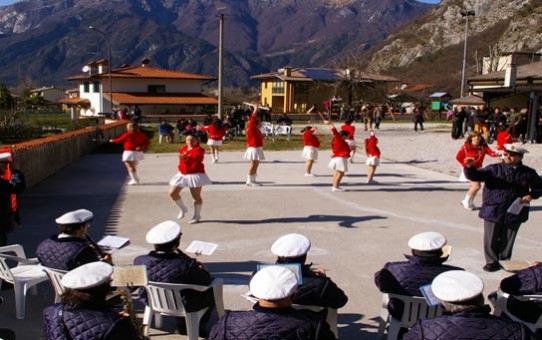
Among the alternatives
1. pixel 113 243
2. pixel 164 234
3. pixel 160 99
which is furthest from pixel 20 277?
pixel 160 99

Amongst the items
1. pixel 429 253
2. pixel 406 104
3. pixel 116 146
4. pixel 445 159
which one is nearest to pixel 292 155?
pixel 445 159

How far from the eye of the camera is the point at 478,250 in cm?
858

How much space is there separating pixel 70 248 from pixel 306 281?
2221 millimetres

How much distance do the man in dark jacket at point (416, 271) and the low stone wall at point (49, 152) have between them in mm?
6958

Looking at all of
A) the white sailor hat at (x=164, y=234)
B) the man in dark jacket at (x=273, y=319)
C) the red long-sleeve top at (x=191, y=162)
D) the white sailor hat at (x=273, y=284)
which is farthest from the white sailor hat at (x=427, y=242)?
the red long-sleeve top at (x=191, y=162)

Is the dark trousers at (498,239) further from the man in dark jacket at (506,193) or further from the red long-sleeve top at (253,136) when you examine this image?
the red long-sleeve top at (253,136)

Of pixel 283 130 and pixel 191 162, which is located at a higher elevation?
pixel 191 162

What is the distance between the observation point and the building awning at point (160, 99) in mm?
55000

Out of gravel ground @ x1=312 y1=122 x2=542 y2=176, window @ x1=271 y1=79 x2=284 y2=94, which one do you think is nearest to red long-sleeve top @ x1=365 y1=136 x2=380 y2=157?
gravel ground @ x1=312 y1=122 x2=542 y2=176

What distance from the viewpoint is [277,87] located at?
2638 inches

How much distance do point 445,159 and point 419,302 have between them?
15387 millimetres

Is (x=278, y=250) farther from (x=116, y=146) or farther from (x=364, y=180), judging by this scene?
(x=116, y=146)

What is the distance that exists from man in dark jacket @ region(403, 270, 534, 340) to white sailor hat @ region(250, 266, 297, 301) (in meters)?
0.80

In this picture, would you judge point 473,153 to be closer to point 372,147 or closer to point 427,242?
point 372,147
